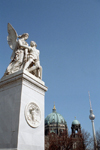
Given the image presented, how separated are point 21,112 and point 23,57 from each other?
3.22 meters

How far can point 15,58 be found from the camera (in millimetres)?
8242

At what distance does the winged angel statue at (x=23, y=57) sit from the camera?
791cm

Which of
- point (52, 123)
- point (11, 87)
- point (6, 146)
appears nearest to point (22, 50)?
point (11, 87)

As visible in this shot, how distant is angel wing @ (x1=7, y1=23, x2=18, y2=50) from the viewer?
912cm

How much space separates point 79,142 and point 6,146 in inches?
1783

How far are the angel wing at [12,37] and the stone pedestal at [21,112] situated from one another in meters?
2.58

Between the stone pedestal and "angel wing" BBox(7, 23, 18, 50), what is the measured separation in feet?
8.48

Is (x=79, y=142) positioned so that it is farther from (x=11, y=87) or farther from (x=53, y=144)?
(x=11, y=87)

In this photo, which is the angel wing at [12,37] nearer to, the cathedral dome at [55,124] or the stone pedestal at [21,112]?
the stone pedestal at [21,112]

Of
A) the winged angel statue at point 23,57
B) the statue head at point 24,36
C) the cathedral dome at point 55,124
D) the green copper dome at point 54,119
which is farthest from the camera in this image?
the green copper dome at point 54,119

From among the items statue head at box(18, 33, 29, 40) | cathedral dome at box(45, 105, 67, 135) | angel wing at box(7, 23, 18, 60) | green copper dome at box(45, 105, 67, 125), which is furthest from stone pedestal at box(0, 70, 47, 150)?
green copper dome at box(45, 105, 67, 125)

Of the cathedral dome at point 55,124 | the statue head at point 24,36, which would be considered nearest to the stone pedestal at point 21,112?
the statue head at point 24,36

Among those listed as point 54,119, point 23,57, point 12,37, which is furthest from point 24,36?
point 54,119

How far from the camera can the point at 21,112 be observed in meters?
6.13
